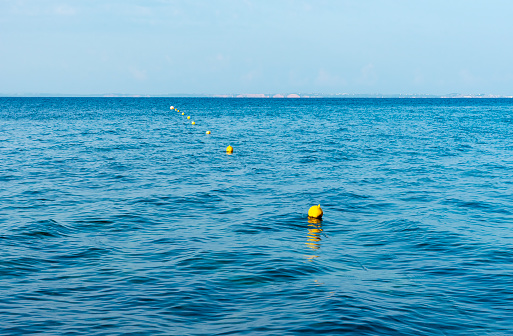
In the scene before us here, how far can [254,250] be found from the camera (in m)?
13.9

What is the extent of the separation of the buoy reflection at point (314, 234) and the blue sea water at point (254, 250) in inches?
2.4

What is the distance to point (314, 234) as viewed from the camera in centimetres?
1573

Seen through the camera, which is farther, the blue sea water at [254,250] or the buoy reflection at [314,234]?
the buoy reflection at [314,234]

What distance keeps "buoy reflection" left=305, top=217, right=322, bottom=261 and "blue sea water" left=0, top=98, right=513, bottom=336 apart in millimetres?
60

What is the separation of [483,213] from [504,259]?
542 centimetres

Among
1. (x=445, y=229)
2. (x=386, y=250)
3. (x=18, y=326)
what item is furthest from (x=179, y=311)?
(x=445, y=229)

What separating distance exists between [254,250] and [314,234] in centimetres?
259

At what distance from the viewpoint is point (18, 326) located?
30.0ft

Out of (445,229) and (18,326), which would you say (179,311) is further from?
(445,229)

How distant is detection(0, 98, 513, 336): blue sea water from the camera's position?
9609 millimetres

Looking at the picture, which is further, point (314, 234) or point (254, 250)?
point (314, 234)

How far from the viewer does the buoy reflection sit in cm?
1426

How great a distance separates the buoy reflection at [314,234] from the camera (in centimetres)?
1426

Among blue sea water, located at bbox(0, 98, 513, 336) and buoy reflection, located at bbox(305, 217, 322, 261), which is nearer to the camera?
blue sea water, located at bbox(0, 98, 513, 336)
